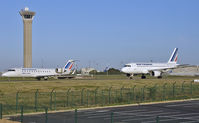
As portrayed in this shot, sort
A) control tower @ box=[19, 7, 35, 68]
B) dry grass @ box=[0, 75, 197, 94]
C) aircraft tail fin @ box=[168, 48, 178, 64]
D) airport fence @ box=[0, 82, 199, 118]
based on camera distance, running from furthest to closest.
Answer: control tower @ box=[19, 7, 35, 68] → aircraft tail fin @ box=[168, 48, 178, 64] → dry grass @ box=[0, 75, 197, 94] → airport fence @ box=[0, 82, 199, 118]

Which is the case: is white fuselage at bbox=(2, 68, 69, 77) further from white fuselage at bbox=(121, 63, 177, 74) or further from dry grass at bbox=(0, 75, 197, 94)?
white fuselage at bbox=(121, 63, 177, 74)

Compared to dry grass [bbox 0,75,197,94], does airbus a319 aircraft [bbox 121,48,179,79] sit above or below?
above

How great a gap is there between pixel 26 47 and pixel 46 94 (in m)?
112

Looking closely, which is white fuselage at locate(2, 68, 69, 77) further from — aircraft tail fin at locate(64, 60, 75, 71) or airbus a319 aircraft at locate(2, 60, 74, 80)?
aircraft tail fin at locate(64, 60, 75, 71)

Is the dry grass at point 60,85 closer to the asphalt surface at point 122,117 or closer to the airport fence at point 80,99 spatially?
the airport fence at point 80,99

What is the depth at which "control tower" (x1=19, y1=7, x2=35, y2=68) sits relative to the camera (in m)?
151

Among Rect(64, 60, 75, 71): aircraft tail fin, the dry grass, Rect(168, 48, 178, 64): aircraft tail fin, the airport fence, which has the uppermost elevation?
Rect(168, 48, 178, 64): aircraft tail fin

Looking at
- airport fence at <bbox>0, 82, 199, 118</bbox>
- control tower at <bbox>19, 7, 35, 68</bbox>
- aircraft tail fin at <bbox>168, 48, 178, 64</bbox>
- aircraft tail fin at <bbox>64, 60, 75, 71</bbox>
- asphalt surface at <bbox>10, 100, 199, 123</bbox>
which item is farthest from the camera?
control tower at <bbox>19, 7, 35, 68</bbox>

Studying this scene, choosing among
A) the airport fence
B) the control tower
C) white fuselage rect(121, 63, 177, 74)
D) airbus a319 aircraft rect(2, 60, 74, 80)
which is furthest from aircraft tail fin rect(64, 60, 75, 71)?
the airport fence

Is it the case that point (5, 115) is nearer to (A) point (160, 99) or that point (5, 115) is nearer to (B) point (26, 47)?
(A) point (160, 99)

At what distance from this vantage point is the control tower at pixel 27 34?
5950 inches

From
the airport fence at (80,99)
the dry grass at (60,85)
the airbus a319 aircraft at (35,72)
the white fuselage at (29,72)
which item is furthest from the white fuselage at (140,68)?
the airport fence at (80,99)

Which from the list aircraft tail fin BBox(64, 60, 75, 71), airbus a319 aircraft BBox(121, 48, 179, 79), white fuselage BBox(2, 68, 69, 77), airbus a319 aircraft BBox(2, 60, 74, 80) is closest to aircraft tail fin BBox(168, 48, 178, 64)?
airbus a319 aircraft BBox(121, 48, 179, 79)

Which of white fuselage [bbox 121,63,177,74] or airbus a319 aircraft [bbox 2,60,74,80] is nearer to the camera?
white fuselage [bbox 121,63,177,74]
